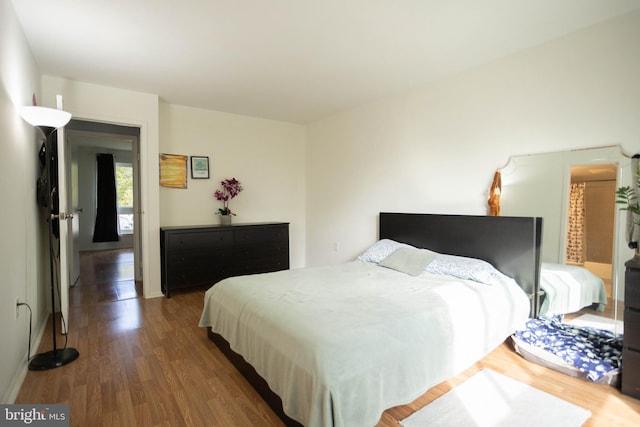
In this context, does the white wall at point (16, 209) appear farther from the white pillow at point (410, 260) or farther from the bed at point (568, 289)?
the bed at point (568, 289)

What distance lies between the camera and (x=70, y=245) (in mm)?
3938

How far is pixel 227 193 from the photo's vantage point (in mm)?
4539

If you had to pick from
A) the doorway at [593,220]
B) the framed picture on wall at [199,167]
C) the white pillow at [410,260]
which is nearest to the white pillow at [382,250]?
the white pillow at [410,260]

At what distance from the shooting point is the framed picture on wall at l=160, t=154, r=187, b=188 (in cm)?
409

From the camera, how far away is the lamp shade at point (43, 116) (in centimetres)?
211

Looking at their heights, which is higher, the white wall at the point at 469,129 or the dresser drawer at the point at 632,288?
the white wall at the point at 469,129

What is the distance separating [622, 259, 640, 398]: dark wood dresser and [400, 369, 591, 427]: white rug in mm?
390

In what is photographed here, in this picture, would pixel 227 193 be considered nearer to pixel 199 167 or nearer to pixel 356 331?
pixel 199 167

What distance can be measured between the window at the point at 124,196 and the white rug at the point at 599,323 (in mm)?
8485

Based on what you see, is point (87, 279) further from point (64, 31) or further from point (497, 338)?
point (497, 338)

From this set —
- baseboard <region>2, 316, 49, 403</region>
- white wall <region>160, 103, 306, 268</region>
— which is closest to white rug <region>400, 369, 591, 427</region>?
baseboard <region>2, 316, 49, 403</region>

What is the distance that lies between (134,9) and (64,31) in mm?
720

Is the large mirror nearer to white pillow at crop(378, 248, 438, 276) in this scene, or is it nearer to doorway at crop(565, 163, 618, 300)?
doorway at crop(565, 163, 618, 300)

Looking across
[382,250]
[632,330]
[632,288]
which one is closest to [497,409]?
[632,330]
